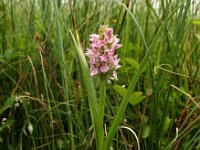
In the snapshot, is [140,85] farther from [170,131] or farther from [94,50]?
[94,50]

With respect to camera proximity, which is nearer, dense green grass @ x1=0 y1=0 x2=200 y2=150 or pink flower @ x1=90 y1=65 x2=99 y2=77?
pink flower @ x1=90 y1=65 x2=99 y2=77

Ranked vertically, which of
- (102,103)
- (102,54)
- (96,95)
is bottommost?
(96,95)

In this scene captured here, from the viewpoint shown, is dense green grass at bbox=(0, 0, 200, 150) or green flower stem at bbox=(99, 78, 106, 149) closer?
green flower stem at bbox=(99, 78, 106, 149)

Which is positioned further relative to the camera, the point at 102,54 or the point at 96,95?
the point at 96,95

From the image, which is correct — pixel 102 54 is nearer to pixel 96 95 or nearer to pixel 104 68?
pixel 104 68

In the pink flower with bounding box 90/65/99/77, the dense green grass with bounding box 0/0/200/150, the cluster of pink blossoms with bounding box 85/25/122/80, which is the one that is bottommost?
the dense green grass with bounding box 0/0/200/150

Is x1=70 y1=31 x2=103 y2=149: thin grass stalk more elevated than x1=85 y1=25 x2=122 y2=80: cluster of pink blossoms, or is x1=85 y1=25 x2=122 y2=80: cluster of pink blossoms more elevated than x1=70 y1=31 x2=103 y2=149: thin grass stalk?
x1=85 y1=25 x2=122 y2=80: cluster of pink blossoms

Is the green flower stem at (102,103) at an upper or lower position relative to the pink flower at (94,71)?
lower

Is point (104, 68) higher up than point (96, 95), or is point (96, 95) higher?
point (104, 68)

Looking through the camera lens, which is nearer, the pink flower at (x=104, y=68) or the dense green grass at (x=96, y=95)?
the pink flower at (x=104, y=68)

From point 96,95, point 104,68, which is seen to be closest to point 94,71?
point 104,68

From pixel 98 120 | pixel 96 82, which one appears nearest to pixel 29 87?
pixel 96 82
